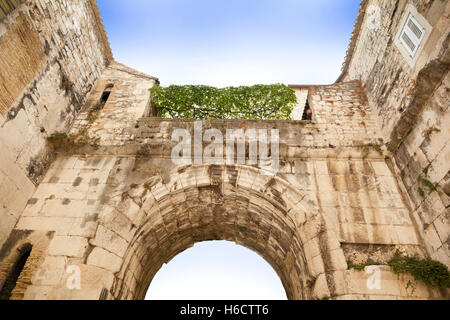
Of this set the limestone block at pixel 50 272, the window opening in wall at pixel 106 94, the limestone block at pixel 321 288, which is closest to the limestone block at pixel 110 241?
the limestone block at pixel 50 272

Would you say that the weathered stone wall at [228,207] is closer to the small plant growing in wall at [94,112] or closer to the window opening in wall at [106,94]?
the small plant growing in wall at [94,112]

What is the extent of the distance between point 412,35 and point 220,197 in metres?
4.90

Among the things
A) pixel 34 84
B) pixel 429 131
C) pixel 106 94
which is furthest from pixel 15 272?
pixel 429 131

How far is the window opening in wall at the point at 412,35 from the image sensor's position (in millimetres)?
4647

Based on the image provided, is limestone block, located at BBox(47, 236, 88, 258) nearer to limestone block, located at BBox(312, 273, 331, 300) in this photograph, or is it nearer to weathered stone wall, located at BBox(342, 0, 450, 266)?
limestone block, located at BBox(312, 273, 331, 300)

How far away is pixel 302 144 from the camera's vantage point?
5734 mm

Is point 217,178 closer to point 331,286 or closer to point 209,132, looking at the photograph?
point 209,132

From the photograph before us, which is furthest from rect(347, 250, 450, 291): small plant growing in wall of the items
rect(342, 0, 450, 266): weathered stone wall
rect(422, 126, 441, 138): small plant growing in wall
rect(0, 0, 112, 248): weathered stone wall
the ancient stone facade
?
rect(0, 0, 112, 248): weathered stone wall

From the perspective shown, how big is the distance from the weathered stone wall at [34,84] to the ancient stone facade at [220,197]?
5 centimetres

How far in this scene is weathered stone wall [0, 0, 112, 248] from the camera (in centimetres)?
466

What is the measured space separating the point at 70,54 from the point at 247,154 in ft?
16.6

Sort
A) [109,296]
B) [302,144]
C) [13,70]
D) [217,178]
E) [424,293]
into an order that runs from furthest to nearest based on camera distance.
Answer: [302,144], [217,178], [13,70], [109,296], [424,293]

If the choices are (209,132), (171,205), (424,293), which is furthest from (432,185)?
Result: (171,205)

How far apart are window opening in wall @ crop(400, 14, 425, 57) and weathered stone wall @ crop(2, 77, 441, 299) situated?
1.67 meters
